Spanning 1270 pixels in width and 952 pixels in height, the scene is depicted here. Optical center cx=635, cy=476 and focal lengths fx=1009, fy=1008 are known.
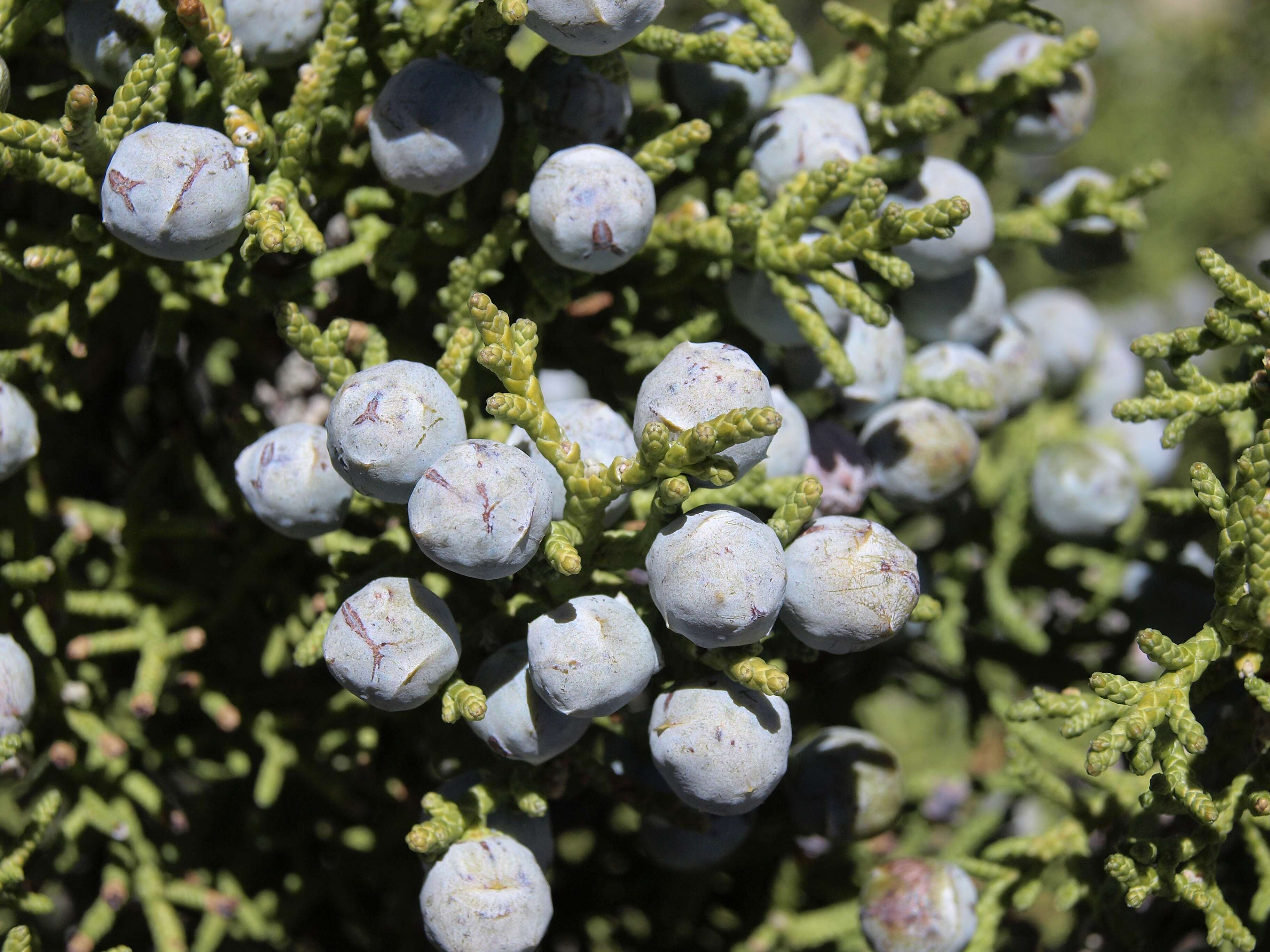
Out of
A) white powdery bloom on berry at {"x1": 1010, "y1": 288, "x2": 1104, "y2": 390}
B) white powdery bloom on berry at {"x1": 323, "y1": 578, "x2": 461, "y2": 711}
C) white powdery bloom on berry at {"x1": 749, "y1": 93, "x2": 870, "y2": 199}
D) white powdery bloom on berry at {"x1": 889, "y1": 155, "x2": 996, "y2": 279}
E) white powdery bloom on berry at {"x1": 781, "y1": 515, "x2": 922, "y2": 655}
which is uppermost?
white powdery bloom on berry at {"x1": 749, "y1": 93, "x2": 870, "y2": 199}

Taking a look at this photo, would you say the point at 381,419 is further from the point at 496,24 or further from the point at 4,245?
the point at 4,245

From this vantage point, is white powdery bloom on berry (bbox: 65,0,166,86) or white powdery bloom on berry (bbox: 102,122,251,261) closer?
white powdery bloom on berry (bbox: 102,122,251,261)

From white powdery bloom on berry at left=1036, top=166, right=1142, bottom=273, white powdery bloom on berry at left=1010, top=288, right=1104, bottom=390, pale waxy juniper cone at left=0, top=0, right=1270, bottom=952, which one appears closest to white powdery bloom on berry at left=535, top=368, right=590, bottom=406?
pale waxy juniper cone at left=0, top=0, right=1270, bottom=952

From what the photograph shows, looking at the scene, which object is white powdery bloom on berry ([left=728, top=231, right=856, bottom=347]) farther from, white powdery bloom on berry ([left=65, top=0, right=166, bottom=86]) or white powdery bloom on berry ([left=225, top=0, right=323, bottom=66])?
white powdery bloom on berry ([left=65, top=0, right=166, bottom=86])

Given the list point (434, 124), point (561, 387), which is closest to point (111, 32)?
point (434, 124)

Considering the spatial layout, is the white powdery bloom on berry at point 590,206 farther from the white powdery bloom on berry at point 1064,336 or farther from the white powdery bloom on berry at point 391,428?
the white powdery bloom on berry at point 1064,336

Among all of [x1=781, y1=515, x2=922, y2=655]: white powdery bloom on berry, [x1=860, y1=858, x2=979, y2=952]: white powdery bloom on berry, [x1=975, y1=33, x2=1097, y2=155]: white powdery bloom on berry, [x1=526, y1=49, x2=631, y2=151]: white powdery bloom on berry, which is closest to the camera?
[x1=781, y1=515, x2=922, y2=655]: white powdery bloom on berry
